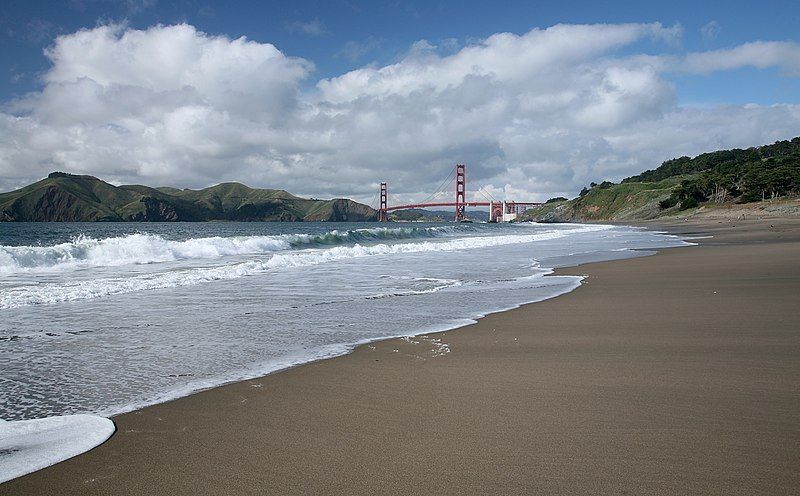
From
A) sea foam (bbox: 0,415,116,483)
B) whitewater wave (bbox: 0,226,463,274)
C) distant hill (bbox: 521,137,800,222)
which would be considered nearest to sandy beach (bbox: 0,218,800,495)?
sea foam (bbox: 0,415,116,483)

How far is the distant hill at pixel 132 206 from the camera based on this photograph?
358 feet

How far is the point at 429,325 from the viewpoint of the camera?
6129mm

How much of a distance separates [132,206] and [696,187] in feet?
378

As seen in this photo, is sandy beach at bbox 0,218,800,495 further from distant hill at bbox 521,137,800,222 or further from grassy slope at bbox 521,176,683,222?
grassy slope at bbox 521,176,683,222

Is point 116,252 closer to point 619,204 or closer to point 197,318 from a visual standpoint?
point 197,318

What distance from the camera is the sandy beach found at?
7.38 feet

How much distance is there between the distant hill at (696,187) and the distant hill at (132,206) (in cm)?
5301

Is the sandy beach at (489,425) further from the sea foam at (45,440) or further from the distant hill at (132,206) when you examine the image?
the distant hill at (132,206)

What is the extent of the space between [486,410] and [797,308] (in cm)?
519

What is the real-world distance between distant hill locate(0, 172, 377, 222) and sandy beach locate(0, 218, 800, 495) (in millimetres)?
122360

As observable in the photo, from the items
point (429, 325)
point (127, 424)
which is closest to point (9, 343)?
point (127, 424)

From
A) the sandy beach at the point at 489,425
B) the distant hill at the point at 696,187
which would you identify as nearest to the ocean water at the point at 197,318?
the sandy beach at the point at 489,425

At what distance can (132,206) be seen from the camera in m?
123

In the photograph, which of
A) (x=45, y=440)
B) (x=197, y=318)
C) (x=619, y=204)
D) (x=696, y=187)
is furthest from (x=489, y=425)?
(x=619, y=204)
